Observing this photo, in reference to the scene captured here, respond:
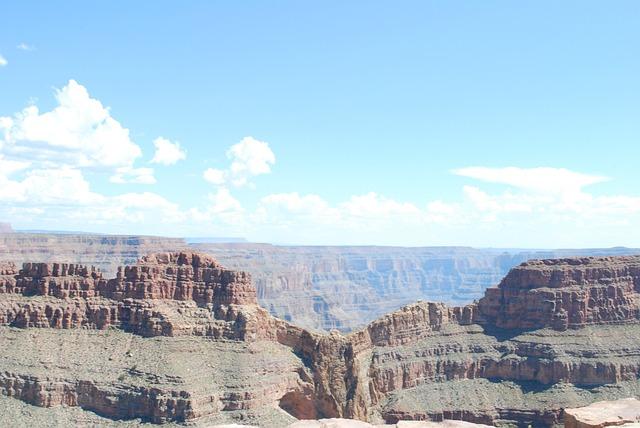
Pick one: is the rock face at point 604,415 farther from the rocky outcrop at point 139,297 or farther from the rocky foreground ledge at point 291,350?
the rocky outcrop at point 139,297

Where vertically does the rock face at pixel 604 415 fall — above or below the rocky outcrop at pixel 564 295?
below

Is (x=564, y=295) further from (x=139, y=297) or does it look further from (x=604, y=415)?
(x=139, y=297)

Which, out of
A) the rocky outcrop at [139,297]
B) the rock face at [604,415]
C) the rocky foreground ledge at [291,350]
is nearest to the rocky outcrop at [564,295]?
the rocky foreground ledge at [291,350]

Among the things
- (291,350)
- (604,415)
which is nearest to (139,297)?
(291,350)

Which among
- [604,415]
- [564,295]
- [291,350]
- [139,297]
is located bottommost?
[291,350]

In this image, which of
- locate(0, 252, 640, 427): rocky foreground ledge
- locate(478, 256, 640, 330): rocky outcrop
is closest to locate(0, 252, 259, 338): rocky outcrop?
locate(0, 252, 640, 427): rocky foreground ledge

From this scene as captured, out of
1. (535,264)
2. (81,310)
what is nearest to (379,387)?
(535,264)

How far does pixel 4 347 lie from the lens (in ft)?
278

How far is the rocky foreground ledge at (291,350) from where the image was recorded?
81.1 m

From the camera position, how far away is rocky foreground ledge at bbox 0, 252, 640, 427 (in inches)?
3191

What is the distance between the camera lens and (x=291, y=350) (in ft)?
318

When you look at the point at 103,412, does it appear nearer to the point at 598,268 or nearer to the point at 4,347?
the point at 4,347

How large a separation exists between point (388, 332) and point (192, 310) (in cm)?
3320

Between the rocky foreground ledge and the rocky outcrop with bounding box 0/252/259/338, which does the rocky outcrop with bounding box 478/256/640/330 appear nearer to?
the rocky foreground ledge
